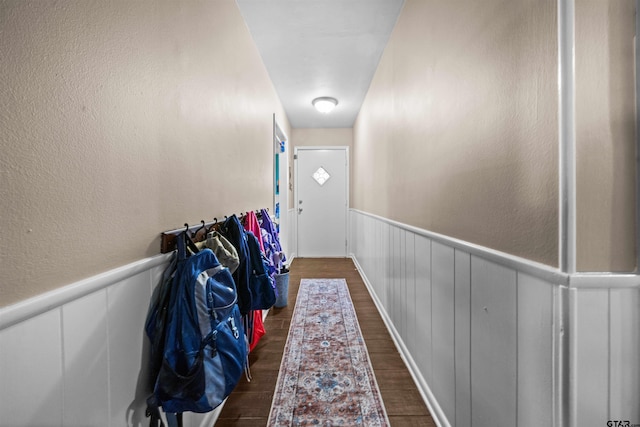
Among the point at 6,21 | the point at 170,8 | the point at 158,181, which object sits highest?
the point at 170,8

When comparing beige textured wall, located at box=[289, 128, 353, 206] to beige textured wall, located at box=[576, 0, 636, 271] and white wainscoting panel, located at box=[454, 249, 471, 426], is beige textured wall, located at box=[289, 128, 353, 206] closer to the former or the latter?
white wainscoting panel, located at box=[454, 249, 471, 426]

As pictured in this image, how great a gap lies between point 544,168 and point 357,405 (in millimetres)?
1379

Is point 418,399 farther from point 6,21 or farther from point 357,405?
point 6,21

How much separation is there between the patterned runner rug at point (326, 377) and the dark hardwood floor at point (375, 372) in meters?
0.05

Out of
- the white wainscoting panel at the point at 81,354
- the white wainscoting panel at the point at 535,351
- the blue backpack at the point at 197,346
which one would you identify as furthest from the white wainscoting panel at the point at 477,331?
the white wainscoting panel at the point at 81,354

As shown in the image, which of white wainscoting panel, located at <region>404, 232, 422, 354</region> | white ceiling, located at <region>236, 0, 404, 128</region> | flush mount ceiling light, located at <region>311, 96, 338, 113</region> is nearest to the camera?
white wainscoting panel, located at <region>404, 232, 422, 354</region>

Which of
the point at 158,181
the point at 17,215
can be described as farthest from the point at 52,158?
the point at 158,181

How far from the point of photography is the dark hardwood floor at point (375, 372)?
1464mm

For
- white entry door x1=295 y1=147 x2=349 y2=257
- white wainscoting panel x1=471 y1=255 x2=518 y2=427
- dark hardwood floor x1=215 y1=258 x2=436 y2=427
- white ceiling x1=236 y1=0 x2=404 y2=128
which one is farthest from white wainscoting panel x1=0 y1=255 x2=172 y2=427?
white entry door x1=295 y1=147 x2=349 y2=257

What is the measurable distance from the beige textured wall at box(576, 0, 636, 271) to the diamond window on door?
4.63 m

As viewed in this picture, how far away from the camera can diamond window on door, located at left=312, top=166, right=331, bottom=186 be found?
5301 millimetres

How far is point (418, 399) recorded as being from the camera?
1570 mm

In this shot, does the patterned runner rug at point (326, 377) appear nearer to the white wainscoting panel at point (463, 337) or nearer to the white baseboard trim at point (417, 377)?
the white baseboard trim at point (417, 377)

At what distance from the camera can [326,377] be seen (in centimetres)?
176
